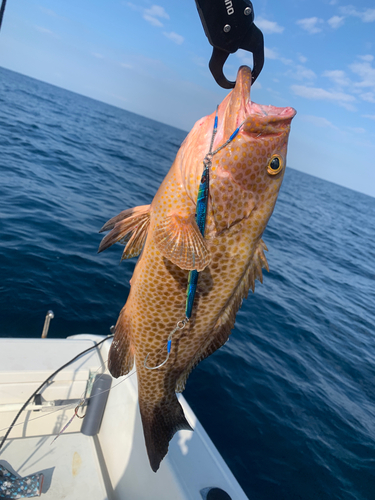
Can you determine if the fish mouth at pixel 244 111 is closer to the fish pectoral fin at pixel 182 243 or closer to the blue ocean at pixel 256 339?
the fish pectoral fin at pixel 182 243

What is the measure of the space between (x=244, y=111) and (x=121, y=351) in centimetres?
201

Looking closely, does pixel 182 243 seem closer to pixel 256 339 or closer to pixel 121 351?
pixel 121 351

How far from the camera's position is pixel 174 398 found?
2.76 meters

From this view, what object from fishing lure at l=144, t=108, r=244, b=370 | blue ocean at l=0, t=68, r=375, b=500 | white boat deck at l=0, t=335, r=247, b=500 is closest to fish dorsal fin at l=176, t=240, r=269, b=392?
fishing lure at l=144, t=108, r=244, b=370

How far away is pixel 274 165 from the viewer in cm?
226

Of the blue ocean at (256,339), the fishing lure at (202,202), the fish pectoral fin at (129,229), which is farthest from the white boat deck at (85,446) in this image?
the blue ocean at (256,339)

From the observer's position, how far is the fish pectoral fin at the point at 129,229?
7.56 ft

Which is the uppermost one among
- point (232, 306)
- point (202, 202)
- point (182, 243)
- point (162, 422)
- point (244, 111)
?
point (244, 111)

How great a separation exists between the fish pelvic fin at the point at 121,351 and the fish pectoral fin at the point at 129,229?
1.89ft

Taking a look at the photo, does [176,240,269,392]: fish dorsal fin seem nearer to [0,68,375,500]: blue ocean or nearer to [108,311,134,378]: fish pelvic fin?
[108,311,134,378]: fish pelvic fin

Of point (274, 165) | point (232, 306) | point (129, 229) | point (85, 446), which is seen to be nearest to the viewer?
point (274, 165)

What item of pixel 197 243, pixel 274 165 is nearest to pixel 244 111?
pixel 274 165

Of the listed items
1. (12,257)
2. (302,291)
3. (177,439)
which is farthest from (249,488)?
(302,291)

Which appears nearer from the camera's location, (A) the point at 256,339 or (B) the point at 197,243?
(B) the point at 197,243
